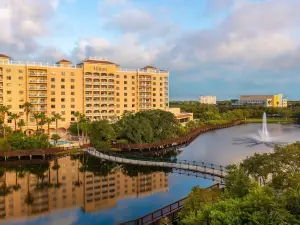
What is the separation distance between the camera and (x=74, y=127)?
7369cm

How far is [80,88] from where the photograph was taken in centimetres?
8444

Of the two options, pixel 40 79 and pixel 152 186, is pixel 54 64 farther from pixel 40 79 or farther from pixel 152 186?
pixel 152 186

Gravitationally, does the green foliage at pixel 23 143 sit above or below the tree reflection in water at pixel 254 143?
above

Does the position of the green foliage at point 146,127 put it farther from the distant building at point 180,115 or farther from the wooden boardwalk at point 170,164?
the distant building at point 180,115

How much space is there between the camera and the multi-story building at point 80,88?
75375mm

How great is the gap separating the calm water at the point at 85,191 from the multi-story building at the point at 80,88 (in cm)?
3204

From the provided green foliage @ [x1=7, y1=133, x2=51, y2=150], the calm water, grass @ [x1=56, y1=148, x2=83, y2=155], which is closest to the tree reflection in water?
the calm water

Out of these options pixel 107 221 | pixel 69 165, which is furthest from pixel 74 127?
pixel 107 221

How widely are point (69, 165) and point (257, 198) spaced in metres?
39.8

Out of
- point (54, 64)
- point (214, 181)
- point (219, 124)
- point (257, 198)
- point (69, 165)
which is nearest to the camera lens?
point (257, 198)

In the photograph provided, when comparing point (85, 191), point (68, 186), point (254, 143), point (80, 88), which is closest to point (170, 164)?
point (85, 191)

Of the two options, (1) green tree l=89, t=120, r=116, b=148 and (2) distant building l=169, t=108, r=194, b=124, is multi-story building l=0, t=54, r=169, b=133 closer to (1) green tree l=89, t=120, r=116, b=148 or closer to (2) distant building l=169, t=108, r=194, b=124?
(2) distant building l=169, t=108, r=194, b=124

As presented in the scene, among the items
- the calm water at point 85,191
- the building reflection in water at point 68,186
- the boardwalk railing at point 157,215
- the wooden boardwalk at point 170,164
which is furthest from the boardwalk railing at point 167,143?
Result: the boardwalk railing at point 157,215

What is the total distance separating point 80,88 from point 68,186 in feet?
167
